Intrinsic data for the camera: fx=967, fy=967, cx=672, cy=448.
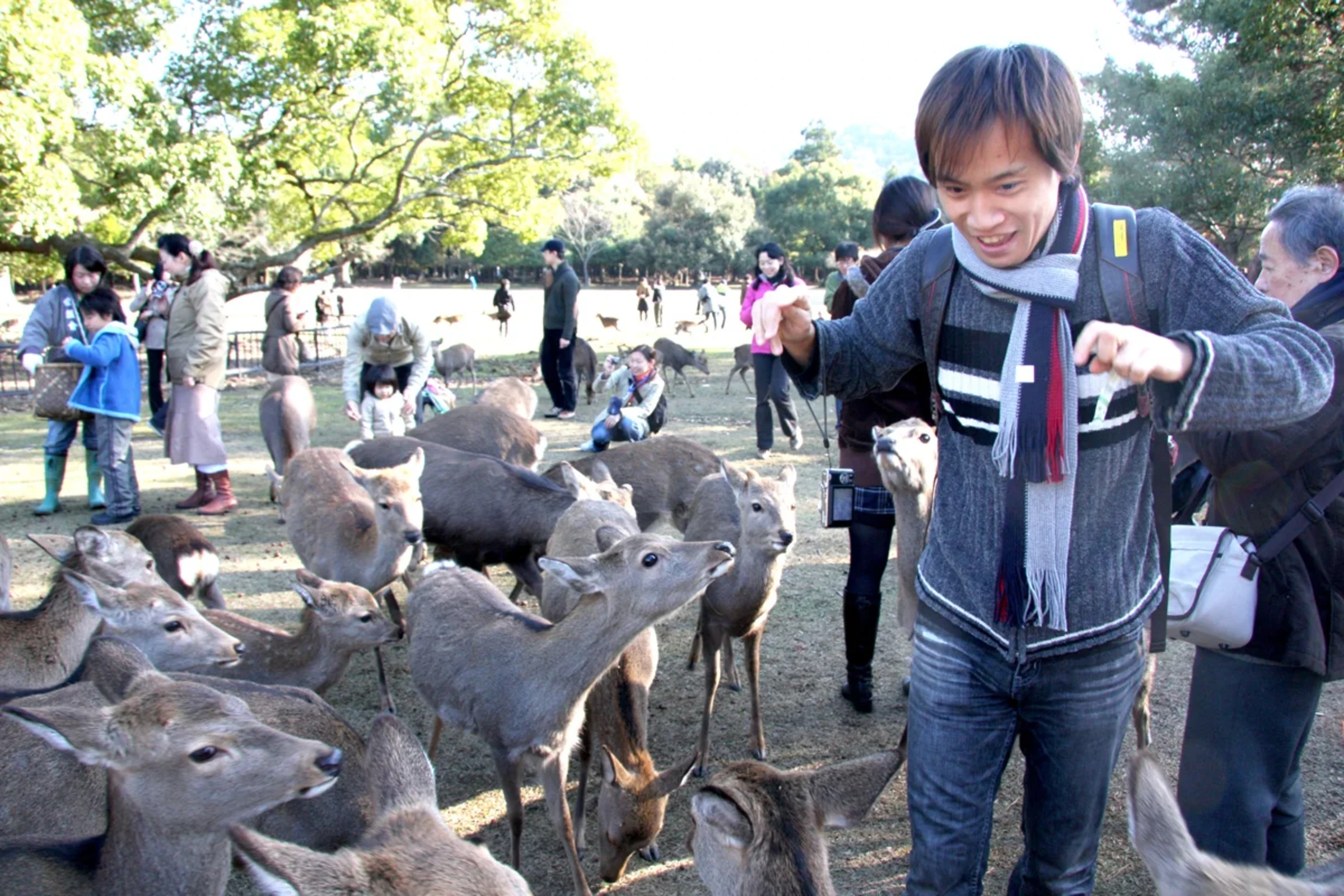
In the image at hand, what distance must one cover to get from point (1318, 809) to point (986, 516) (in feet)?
9.91

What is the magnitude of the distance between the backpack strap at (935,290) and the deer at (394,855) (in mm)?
1482

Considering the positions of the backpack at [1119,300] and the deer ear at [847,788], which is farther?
the deer ear at [847,788]

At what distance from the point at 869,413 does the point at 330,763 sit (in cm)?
258

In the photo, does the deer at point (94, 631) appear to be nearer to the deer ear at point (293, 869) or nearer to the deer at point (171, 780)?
the deer at point (171, 780)

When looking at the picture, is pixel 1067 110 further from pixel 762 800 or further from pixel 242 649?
pixel 242 649

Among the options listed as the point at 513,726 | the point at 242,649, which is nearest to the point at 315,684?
the point at 242,649

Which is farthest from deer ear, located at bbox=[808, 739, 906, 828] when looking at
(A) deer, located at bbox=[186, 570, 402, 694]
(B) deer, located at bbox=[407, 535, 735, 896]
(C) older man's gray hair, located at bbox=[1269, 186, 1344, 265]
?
(A) deer, located at bbox=[186, 570, 402, 694]

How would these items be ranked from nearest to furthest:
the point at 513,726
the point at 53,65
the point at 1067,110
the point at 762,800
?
the point at 1067,110, the point at 762,800, the point at 513,726, the point at 53,65

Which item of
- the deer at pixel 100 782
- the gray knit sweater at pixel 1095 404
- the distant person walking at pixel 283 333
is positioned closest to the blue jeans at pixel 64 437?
the distant person walking at pixel 283 333

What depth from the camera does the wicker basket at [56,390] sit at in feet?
25.3

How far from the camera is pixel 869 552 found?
430 centimetres

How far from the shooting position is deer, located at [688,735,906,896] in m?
2.30

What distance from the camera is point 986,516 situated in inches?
78.3

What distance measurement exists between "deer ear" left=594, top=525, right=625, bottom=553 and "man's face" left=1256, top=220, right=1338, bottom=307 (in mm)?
2650
